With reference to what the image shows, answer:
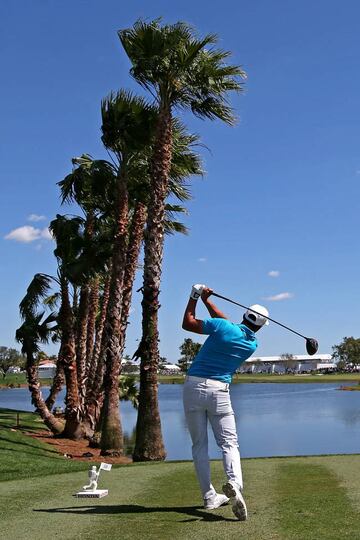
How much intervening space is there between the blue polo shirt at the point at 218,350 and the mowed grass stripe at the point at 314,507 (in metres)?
1.46

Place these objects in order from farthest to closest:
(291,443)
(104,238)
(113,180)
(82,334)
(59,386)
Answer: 1. (59,386)
2. (82,334)
3. (291,443)
4. (104,238)
5. (113,180)

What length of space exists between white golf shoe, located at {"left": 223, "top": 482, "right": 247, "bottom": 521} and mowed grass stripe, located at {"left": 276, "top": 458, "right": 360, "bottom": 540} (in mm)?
351

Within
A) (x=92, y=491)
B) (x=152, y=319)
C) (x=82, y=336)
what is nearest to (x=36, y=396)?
(x=82, y=336)

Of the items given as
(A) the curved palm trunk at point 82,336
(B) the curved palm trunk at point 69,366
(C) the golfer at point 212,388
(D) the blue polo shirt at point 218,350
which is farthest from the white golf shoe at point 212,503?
(A) the curved palm trunk at point 82,336

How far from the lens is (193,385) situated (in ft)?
22.3

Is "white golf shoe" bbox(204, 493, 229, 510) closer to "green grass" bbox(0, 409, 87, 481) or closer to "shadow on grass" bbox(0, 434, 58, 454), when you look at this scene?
"green grass" bbox(0, 409, 87, 481)

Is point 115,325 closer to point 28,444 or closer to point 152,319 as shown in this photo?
point 152,319

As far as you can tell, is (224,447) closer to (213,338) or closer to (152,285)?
(213,338)

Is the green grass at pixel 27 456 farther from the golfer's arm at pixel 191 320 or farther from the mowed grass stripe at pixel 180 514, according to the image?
the golfer's arm at pixel 191 320

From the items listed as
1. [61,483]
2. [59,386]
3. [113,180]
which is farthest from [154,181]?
[59,386]

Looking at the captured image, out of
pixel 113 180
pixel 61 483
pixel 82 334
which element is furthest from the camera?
pixel 82 334

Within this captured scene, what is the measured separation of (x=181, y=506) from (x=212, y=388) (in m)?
1.44

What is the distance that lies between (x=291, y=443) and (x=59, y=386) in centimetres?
1496

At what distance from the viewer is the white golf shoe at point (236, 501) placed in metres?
6.10
